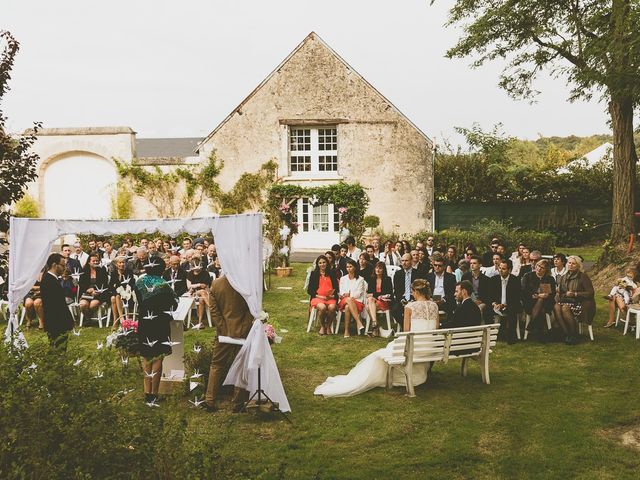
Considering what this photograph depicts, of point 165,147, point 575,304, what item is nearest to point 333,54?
point 575,304

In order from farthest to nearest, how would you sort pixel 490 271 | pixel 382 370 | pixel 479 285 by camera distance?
pixel 490 271, pixel 479 285, pixel 382 370

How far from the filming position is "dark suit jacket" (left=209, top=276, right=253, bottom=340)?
7.48 meters

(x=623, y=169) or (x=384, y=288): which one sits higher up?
(x=623, y=169)

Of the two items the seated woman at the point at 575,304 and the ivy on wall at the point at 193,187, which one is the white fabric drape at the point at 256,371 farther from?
the ivy on wall at the point at 193,187

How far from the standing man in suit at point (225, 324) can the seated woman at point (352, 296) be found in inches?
156

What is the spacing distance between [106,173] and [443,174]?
14.6 meters

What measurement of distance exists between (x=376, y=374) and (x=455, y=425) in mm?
1511

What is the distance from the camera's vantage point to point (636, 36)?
37.6 ft

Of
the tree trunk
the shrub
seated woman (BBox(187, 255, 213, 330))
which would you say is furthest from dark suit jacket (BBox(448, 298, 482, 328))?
the shrub

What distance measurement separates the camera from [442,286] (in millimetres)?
11258

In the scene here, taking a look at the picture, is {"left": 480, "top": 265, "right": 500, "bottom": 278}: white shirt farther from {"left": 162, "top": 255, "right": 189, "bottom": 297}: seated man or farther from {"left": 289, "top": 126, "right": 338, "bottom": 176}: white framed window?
{"left": 289, "top": 126, "right": 338, "bottom": 176}: white framed window

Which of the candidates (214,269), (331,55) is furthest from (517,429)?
(331,55)

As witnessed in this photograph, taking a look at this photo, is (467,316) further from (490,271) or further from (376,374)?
(490,271)

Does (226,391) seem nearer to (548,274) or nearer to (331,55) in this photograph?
(548,274)
